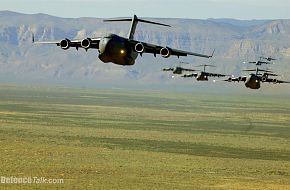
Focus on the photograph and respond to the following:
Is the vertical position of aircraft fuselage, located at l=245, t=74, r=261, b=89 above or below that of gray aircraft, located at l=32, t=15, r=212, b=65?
below

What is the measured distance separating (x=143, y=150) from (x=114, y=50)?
5061 centimetres

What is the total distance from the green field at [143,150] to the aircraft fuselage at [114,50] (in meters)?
16.7

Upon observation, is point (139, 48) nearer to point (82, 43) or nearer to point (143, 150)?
point (82, 43)

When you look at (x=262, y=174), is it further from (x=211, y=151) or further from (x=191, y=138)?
(x=191, y=138)

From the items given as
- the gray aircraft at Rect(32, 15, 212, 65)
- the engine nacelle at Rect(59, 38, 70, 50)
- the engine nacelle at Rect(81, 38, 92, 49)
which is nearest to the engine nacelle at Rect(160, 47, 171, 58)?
the gray aircraft at Rect(32, 15, 212, 65)

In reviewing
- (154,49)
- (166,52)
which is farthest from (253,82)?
(166,52)

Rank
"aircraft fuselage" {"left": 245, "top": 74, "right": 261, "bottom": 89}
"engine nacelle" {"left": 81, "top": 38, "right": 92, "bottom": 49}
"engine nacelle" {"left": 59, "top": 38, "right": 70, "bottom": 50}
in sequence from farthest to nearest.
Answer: "aircraft fuselage" {"left": 245, "top": 74, "right": 261, "bottom": 89}
"engine nacelle" {"left": 59, "top": 38, "right": 70, "bottom": 50}
"engine nacelle" {"left": 81, "top": 38, "right": 92, "bottom": 49}

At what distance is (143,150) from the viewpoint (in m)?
107

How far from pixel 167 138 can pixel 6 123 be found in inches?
1337

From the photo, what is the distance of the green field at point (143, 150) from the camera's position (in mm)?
78562

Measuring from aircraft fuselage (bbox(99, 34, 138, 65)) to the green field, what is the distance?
54.8 ft

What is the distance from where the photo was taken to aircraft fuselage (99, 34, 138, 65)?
189 ft

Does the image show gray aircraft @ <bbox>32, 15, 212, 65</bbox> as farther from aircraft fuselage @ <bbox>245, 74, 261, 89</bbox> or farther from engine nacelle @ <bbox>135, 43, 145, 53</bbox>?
aircraft fuselage @ <bbox>245, 74, 261, 89</bbox>

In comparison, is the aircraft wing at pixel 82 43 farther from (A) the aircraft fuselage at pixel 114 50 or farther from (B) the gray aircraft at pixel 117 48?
(A) the aircraft fuselage at pixel 114 50
